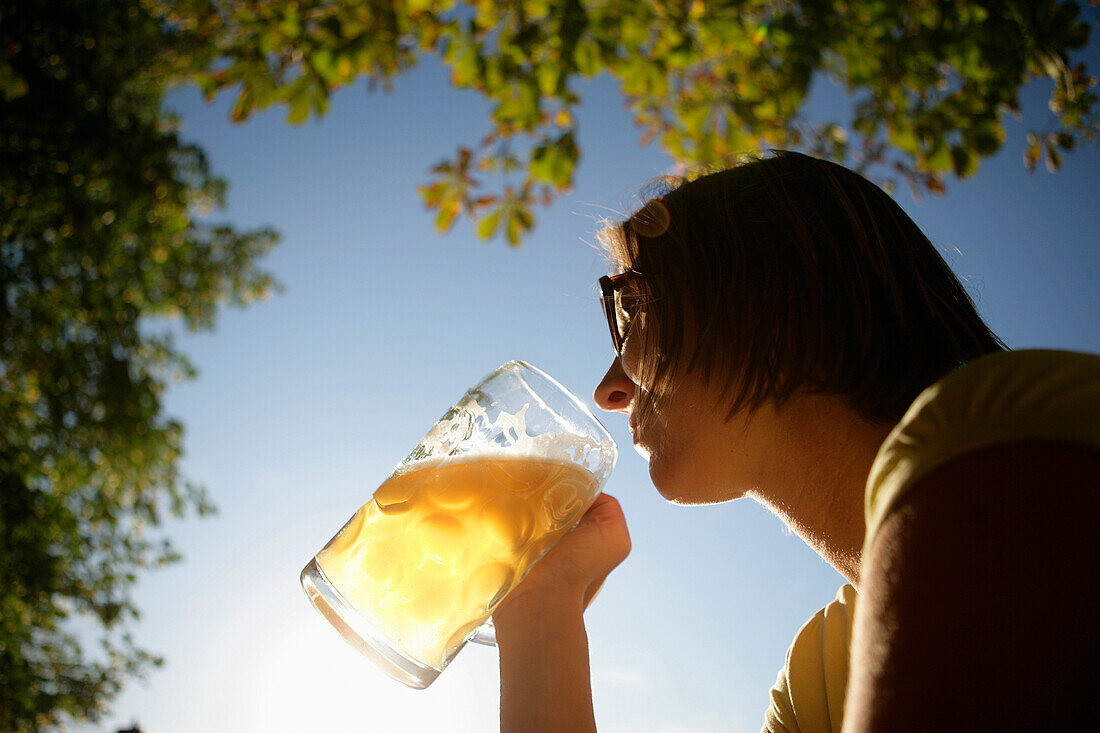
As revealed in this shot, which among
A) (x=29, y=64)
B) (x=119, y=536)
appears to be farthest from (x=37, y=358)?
(x=29, y=64)

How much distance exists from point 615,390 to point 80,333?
22.0 ft

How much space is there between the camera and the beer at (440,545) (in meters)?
1.20

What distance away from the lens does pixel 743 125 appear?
8.34 ft

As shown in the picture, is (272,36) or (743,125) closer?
(272,36)

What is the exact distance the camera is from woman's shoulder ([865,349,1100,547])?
0.49 m

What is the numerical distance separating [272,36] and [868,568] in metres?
2.36

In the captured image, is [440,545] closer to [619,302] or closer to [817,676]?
[619,302]

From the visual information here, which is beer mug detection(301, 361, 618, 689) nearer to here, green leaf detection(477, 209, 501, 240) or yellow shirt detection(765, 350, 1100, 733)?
yellow shirt detection(765, 350, 1100, 733)

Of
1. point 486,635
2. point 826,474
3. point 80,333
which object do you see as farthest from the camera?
point 80,333

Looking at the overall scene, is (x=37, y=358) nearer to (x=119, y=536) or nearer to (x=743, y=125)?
(x=119, y=536)

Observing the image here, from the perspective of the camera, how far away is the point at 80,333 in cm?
633

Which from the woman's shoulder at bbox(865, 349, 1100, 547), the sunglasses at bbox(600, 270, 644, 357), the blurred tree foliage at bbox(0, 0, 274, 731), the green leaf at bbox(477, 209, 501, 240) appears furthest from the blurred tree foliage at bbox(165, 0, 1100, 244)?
the blurred tree foliage at bbox(0, 0, 274, 731)

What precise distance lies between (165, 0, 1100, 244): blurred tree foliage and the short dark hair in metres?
1.07

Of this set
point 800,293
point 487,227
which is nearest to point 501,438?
point 800,293
